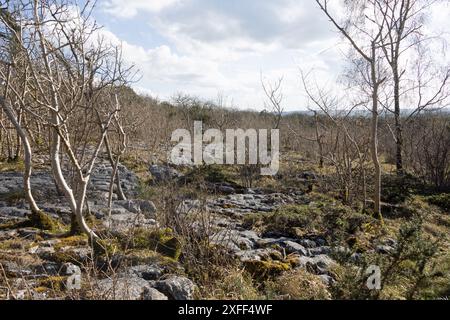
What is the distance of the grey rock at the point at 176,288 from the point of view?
354cm

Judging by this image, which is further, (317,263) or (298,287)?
(317,263)

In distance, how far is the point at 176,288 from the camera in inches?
141

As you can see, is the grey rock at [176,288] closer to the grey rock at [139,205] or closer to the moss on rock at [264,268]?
the moss on rock at [264,268]

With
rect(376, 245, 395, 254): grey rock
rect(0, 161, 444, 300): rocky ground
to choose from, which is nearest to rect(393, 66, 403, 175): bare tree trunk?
rect(0, 161, 444, 300): rocky ground

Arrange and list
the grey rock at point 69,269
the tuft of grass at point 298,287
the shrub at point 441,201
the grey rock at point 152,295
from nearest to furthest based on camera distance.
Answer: the grey rock at point 152,295 → the tuft of grass at point 298,287 → the grey rock at point 69,269 → the shrub at point 441,201

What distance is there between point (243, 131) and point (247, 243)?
9858 mm

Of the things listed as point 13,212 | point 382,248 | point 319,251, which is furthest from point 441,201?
point 13,212

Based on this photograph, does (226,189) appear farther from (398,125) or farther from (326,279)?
(398,125)

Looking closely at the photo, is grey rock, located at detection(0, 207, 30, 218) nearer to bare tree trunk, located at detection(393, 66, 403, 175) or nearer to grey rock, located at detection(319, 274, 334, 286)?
grey rock, located at detection(319, 274, 334, 286)

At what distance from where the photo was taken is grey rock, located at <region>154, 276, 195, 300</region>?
11.6ft

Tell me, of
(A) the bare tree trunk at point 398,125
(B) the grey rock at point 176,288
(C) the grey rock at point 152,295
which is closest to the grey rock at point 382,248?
(B) the grey rock at point 176,288

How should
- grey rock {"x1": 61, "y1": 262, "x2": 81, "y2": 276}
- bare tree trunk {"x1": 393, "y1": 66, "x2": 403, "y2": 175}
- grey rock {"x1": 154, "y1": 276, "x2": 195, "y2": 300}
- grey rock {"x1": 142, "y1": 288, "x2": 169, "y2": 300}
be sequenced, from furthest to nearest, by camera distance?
bare tree trunk {"x1": 393, "y1": 66, "x2": 403, "y2": 175} < grey rock {"x1": 61, "y1": 262, "x2": 81, "y2": 276} < grey rock {"x1": 154, "y1": 276, "x2": 195, "y2": 300} < grey rock {"x1": 142, "y1": 288, "x2": 169, "y2": 300}
